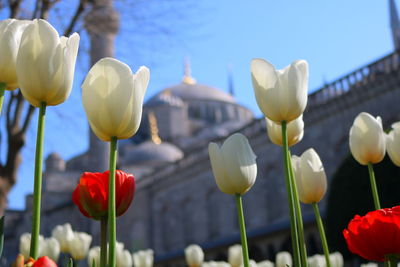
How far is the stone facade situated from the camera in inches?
655

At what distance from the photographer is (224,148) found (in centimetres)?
160

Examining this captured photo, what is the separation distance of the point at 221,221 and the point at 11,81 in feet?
70.5

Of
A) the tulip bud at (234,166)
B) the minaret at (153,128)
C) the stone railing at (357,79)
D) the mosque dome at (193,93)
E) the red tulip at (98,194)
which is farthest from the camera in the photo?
the mosque dome at (193,93)

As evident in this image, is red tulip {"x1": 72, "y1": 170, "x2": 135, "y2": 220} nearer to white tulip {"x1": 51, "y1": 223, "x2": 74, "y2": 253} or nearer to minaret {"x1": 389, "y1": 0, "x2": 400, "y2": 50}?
white tulip {"x1": 51, "y1": 223, "x2": 74, "y2": 253}

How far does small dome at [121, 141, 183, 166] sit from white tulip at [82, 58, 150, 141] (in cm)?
3284

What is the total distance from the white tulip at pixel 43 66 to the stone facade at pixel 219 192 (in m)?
14.2

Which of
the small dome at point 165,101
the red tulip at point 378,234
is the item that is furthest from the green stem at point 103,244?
the small dome at point 165,101

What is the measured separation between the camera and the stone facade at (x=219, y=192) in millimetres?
16625

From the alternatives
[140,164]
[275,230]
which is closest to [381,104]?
[275,230]

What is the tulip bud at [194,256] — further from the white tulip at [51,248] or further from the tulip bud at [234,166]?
the tulip bud at [234,166]

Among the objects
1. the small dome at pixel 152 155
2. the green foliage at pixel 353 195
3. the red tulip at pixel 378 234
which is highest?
the small dome at pixel 152 155

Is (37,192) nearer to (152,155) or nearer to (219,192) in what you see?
(219,192)

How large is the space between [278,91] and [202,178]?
21908 mm

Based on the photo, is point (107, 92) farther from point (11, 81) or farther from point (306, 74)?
point (306, 74)
